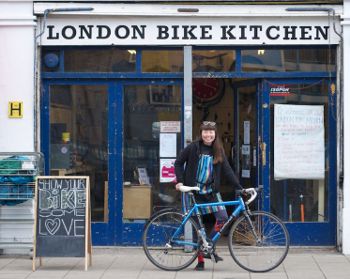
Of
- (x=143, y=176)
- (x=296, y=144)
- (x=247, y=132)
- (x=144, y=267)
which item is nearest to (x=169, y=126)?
(x=143, y=176)

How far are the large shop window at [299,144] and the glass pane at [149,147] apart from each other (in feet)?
4.56

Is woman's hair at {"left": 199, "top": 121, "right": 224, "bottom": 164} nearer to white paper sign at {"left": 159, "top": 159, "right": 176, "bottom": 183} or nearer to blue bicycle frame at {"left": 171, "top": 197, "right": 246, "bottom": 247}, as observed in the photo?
blue bicycle frame at {"left": 171, "top": 197, "right": 246, "bottom": 247}

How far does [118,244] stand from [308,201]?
2.75 meters

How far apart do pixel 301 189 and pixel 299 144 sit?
642 millimetres

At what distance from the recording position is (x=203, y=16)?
408 inches

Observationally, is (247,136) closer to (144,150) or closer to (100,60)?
(144,150)

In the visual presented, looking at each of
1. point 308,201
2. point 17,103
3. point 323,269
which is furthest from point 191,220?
point 17,103

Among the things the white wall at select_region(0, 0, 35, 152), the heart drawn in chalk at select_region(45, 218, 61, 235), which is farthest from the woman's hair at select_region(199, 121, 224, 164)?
the white wall at select_region(0, 0, 35, 152)

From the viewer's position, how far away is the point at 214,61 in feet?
34.7

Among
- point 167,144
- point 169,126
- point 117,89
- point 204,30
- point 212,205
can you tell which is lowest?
point 212,205

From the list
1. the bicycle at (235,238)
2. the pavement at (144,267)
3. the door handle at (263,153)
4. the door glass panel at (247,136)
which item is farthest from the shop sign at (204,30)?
the pavement at (144,267)

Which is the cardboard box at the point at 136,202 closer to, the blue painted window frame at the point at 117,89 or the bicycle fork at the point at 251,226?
the blue painted window frame at the point at 117,89

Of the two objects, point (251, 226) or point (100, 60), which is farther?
point (100, 60)

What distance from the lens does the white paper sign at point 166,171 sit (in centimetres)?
1070
